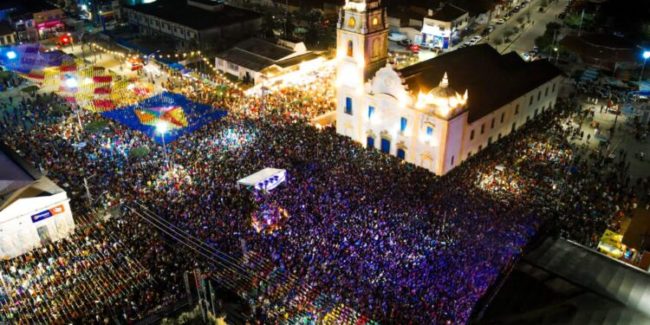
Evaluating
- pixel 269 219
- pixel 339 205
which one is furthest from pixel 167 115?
pixel 339 205

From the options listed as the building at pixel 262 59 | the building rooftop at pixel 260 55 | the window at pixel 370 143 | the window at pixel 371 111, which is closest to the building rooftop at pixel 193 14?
the building rooftop at pixel 260 55

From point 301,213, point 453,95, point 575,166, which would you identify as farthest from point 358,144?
point 575,166

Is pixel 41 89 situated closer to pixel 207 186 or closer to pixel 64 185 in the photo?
pixel 64 185

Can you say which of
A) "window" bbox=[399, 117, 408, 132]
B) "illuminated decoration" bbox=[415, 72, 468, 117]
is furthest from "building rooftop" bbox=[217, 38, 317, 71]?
"illuminated decoration" bbox=[415, 72, 468, 117]

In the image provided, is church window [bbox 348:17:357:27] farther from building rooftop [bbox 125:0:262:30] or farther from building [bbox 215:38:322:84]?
building rooftop [bbox 125:0:262:30]

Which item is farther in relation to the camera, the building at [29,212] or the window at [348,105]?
the window at [348,105]

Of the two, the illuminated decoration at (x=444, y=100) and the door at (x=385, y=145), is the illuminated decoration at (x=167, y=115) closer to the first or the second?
the door at (x=385, y=145)
